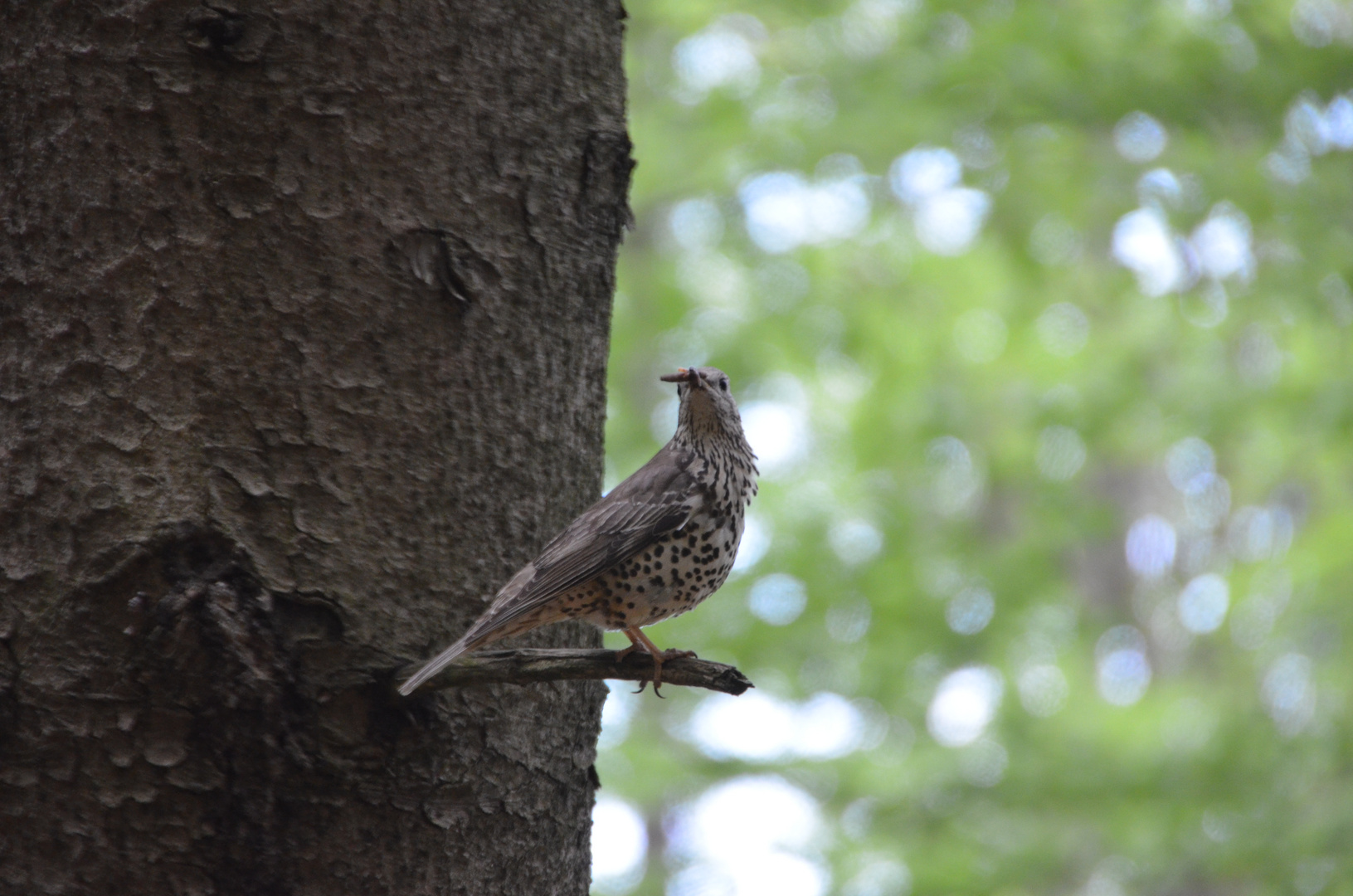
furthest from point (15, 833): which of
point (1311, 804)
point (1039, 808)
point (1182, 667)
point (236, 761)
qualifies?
point (1182, 667)

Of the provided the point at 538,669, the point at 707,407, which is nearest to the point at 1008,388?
the point at 707,407

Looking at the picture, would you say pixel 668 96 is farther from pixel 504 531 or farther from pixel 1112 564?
pixel 1112 564

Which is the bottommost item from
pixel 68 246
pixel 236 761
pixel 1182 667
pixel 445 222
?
pixel 236 761

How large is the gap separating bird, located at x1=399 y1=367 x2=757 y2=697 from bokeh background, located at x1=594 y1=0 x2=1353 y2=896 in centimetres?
256

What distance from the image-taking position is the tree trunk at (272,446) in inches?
67.7

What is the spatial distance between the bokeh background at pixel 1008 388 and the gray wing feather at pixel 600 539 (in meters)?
2.94

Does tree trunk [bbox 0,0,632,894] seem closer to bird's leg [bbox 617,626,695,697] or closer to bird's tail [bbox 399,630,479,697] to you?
bird's tail [bbox 399,630,479,697]

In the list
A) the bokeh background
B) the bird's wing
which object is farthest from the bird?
the bokeh background

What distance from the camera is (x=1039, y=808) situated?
240 inches

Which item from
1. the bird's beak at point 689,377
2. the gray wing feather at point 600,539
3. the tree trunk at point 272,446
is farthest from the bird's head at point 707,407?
the tree trunk at point 272,446

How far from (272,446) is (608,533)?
2.66ft

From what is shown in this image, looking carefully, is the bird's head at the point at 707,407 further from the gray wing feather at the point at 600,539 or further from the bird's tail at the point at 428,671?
the bird's tail at the point at 428,671

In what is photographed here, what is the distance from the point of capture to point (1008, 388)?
7789 millimetres

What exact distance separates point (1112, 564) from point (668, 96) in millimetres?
7899
